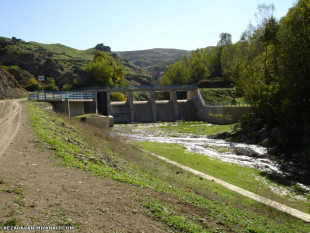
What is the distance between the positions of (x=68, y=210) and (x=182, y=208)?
3.95 meters

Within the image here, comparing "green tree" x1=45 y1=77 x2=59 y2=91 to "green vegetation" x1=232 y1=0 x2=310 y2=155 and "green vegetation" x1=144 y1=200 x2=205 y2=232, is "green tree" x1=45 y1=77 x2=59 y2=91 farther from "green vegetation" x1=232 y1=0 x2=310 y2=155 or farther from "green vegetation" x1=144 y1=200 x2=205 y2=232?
"green vegetation" x1=144 y1=200 x2=205 y2=232

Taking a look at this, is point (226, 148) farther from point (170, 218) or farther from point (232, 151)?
point (170, 218)

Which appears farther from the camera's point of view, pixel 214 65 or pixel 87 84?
pixel 214 65

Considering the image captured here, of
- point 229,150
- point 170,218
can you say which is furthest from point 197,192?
point 229,150

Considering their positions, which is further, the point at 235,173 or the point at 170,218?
the point at 235,173

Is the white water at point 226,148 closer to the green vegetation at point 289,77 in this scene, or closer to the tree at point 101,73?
the green vegetation at point 289,77

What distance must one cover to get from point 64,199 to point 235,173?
15.6 metres

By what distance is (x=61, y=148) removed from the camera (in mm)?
15188

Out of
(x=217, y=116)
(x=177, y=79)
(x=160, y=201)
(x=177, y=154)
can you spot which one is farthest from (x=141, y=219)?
(x=177, y=79)

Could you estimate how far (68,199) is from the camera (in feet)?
28.4

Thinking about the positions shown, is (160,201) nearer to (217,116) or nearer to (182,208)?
(182,208)

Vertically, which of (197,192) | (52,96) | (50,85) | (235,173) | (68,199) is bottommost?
(235,173)

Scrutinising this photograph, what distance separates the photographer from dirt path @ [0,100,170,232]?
7.24m

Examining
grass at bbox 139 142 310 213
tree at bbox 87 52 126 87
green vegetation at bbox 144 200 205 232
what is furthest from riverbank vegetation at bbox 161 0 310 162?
Answer: tree at bbox 87 52 126 87
